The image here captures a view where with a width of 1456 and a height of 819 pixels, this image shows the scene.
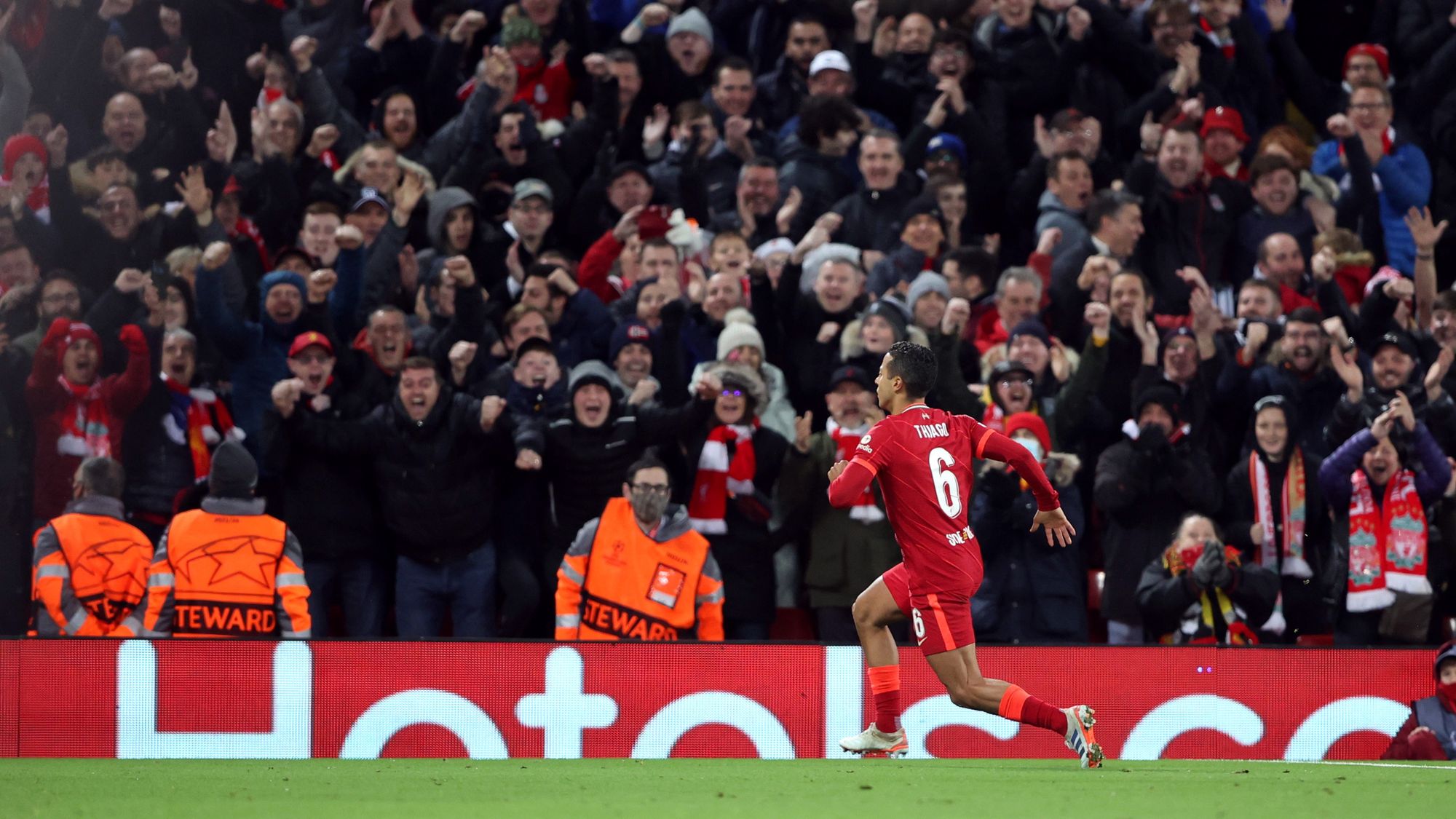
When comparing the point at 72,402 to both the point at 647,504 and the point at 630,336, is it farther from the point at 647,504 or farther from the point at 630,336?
the point at 647,504

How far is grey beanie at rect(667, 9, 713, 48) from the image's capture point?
1445 centimetres

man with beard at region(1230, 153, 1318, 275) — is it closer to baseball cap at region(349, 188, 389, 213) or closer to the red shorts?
baseball cap at region(349, 188, 389, 213)

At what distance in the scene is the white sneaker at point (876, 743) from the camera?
8242mm

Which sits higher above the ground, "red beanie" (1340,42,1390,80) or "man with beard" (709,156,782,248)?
"red beanie" (1340,42,1390,80)

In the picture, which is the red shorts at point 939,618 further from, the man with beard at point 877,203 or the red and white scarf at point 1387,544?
the man with beard at point 877,203

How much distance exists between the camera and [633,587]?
33.9ft

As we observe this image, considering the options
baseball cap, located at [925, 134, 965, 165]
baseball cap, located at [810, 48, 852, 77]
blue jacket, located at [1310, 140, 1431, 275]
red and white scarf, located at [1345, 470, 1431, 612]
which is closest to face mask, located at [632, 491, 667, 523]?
red and white scarf, located at [1345, 470, 1431, 612]

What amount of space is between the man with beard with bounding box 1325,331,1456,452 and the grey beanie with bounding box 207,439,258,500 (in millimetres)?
6189

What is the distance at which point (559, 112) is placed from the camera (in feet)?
48.1

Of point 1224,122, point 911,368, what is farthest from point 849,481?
point 1224,122

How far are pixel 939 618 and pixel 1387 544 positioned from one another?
13.2 feet

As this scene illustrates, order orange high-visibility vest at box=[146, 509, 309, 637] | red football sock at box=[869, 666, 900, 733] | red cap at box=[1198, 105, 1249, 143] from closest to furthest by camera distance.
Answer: red football sock at box=[869, 666, 900, 733], orange high-visibility vest at box=[146, 509, 309, 637], red cap at box=[1198, 105, 1249, 143]

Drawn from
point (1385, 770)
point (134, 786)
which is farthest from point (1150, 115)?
point (134, 786)

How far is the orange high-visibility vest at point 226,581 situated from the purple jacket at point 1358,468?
5768 millimetres
